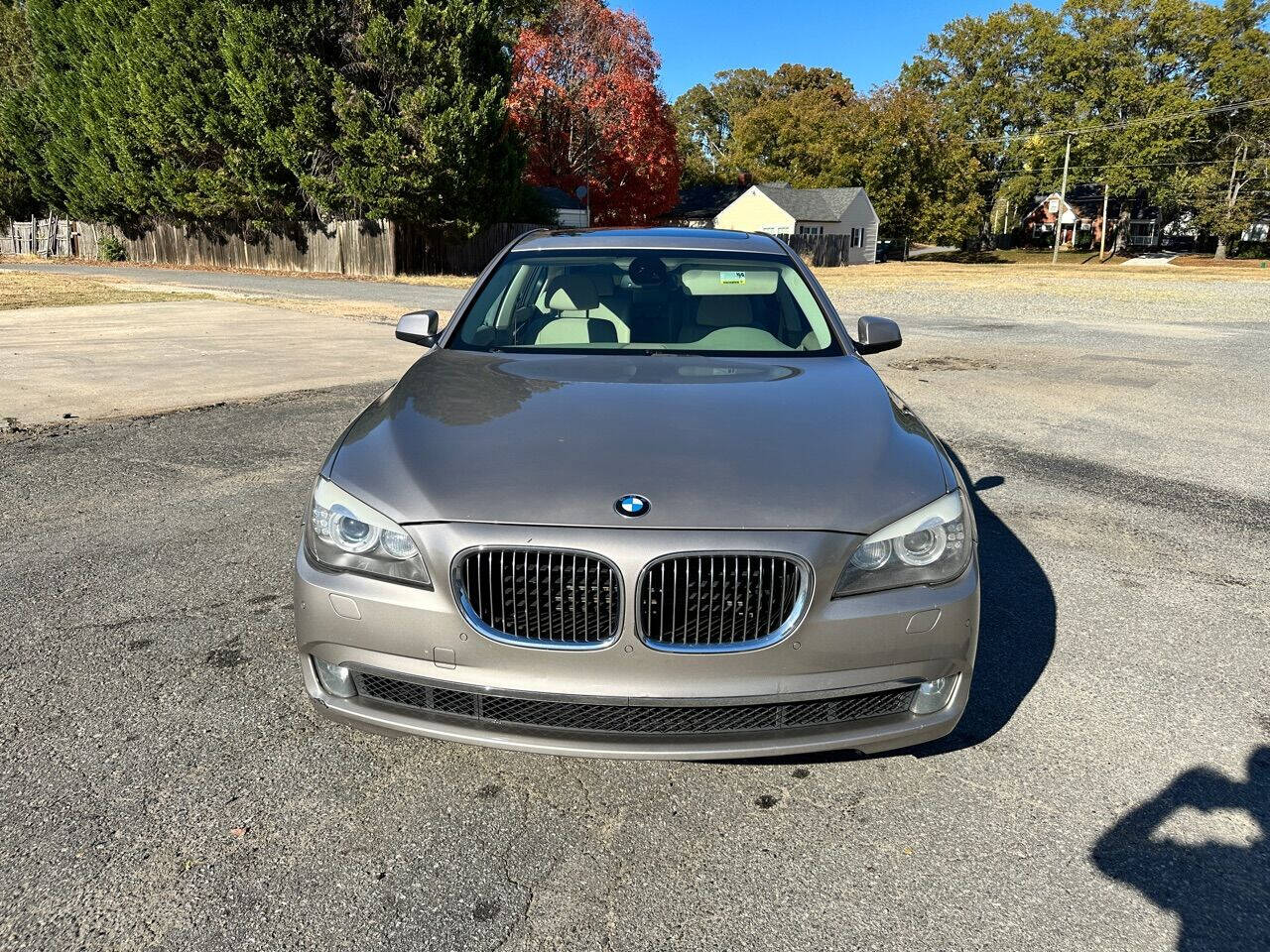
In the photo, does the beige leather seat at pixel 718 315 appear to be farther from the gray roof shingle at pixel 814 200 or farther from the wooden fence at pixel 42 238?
the gray roof shingle at pixel 814 200

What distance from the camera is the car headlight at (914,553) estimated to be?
238 centimetres

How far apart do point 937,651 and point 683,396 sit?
1.23 metres

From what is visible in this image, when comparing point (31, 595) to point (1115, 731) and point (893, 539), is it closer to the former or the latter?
point (893, 539)

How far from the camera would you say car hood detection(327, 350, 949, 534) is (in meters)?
2.40

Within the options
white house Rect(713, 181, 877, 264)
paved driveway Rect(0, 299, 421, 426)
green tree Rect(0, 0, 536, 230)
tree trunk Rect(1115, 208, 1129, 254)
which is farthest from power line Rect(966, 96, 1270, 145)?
paved driveway Rect(0, 299, 421, 426)

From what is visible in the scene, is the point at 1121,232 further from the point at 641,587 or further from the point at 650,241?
the point at 641,587

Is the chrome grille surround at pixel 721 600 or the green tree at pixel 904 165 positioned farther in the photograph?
the green tree at pixel 904 165

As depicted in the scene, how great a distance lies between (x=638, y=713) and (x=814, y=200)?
2724 inches

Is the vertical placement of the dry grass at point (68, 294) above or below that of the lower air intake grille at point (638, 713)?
above

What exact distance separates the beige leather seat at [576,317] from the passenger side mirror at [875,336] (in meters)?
1.07

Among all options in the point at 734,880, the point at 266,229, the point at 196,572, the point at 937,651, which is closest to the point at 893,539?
the point at 937,651

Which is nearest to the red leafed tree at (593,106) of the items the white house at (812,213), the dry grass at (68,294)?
the white house at (812,213)

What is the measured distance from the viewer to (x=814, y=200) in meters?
66.9

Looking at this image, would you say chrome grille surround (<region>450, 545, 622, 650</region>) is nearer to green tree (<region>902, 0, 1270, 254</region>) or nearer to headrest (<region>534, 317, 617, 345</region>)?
headrest (<region>534, 317, 617, 345</region>)
